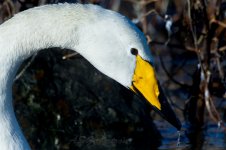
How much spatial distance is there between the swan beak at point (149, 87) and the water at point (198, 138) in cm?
172

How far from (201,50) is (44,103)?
1497 mm

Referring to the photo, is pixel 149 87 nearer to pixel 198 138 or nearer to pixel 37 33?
pixel 37 33

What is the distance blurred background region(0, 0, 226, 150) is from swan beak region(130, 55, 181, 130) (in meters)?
1.94

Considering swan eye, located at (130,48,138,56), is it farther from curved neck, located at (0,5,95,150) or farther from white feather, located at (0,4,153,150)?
curved neck, located at (0,5,95,150)

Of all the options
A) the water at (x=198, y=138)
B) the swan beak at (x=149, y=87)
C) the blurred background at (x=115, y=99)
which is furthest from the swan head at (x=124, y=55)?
the blurred background at (x=115, y=99)

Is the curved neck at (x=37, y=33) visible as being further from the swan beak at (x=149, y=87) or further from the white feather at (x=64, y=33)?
the swan beak at (x=149, y=87)

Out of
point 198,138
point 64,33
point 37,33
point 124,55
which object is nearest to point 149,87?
point 124,55

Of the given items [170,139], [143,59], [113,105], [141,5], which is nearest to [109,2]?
[141,5]

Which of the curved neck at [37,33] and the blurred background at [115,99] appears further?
Answer: the blurred background at [115,99]

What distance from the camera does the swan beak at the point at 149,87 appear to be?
4754 millimetres

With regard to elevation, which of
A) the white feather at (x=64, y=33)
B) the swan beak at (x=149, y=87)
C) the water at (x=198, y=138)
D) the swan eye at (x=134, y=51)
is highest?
the white feather at (x=64, y=33)

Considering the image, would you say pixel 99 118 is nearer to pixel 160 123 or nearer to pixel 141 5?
pixel 160 123

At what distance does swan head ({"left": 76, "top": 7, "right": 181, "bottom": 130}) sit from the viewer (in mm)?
4543

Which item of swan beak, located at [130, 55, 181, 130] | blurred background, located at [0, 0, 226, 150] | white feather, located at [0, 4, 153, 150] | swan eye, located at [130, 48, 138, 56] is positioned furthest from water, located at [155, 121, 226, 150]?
white feather, located at [0, 4, 153, 150]
